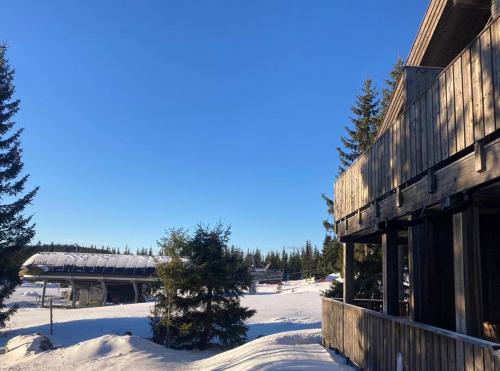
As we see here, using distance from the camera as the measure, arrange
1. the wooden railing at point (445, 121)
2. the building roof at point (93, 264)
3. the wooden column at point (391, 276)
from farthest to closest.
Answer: the building roof at point (93, 264)
the wooden column at point (391, 276)
the wooden railing at point (445, 121)

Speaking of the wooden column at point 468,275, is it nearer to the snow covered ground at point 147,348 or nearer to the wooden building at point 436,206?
the wooden building at point 436,206

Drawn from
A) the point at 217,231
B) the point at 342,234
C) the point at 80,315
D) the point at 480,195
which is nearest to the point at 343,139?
the point at 217,231

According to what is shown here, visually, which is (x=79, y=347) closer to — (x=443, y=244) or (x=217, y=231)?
(x=217, y=231)

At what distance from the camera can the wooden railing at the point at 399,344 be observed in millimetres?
5711

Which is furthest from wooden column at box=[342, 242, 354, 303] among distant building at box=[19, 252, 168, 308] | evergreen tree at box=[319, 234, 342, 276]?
distant building at box=[19, 252, 168, 308]

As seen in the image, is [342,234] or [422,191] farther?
[342,234]

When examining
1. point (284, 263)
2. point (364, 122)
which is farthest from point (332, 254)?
point (284, 263)

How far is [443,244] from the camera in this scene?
30.8ft

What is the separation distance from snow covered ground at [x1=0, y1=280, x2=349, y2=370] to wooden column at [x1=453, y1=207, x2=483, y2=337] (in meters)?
4.62

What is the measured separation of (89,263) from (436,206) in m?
40.2

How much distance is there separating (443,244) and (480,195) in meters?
2.67

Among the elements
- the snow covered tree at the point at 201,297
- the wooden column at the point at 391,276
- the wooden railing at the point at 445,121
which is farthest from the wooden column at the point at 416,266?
the snow covered tree at the point at 201,297

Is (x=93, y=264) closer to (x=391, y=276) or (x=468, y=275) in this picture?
(x=391, y=276)

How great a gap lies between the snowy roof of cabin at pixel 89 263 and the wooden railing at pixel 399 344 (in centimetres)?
3237
